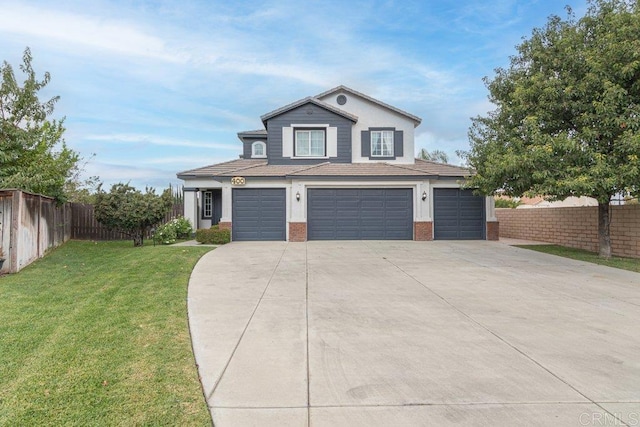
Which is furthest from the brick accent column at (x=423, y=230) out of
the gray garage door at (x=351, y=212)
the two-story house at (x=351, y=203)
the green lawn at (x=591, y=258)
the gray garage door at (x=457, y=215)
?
the green lawn at (x=591, y=258)

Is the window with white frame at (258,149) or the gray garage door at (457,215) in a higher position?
the window with white frame at (258,149)

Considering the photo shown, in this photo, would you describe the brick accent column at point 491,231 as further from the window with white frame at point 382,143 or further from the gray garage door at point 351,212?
the window with white frame at point 382,143

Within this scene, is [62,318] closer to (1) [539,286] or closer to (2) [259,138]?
(1) [539,286]

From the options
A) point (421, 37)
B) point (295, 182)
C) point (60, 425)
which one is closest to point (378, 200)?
point (295, 182)

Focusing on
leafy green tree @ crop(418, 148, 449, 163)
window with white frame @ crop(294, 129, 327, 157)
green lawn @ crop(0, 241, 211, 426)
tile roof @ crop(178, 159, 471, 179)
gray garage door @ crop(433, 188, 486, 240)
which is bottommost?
green lawn @ crop(0, 241, 211, 426)

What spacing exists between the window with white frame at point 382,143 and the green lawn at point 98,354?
14.3 meters

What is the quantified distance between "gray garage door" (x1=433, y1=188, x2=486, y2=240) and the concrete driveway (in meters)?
8.94

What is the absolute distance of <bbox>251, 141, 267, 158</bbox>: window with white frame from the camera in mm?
22359

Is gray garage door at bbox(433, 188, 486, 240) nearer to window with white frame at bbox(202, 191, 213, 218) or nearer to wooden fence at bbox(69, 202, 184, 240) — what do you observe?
window with white frame at bbox(202, 191, 213, 218)

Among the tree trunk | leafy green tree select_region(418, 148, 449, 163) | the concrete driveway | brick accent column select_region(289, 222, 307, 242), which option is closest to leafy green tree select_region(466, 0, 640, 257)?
the tree trunk

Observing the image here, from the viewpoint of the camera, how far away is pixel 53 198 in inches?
529

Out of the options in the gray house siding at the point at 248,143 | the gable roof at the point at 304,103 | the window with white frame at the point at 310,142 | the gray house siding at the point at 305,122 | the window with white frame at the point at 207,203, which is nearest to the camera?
the gable roof at the point at 304,103

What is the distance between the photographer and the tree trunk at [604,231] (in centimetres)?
1163

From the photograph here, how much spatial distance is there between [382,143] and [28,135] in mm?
15216
